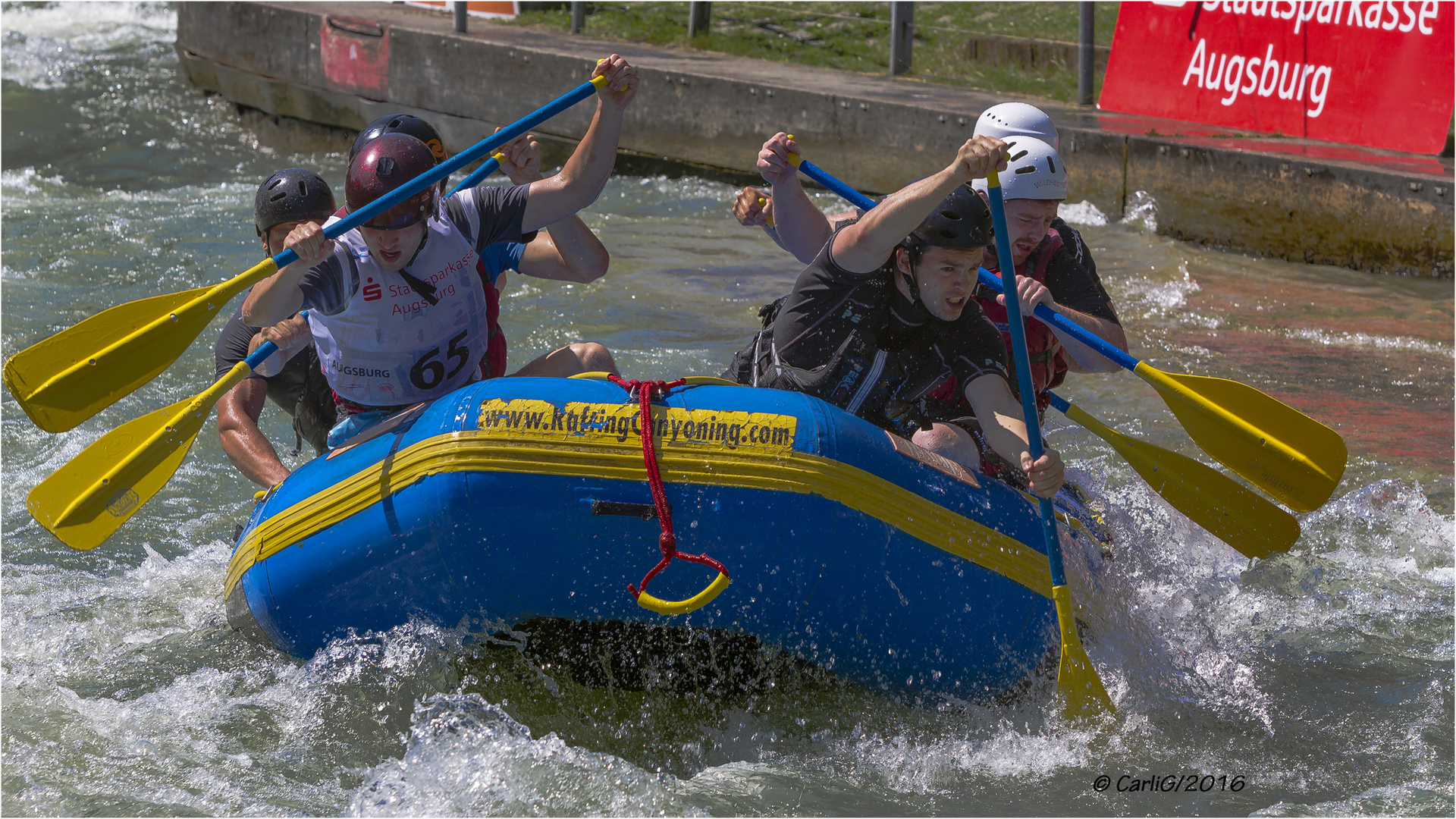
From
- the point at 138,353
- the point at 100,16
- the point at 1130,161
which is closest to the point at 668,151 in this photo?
the point at 1130,161

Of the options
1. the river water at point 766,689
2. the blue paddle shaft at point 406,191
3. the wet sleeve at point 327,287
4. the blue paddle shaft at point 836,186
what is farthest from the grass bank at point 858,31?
the wet sleeve at point 327,287

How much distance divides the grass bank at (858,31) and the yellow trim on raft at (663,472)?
7717mm

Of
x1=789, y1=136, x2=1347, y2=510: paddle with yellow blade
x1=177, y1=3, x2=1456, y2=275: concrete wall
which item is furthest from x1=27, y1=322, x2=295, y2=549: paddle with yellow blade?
x1=177, y1=3, x2=1456, y2=275: concrete wall

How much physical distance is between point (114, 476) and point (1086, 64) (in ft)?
26.0

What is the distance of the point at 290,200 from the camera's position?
4164mm

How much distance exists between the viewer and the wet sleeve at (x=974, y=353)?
3.58m

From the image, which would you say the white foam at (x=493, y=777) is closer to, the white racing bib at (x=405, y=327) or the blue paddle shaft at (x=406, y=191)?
the white racing bib at (x=405, y=327)

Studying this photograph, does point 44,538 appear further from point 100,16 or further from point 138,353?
point 100,16

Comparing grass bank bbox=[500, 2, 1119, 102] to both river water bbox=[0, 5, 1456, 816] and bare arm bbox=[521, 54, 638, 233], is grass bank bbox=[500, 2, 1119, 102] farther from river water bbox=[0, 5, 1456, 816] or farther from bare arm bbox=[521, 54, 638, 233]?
bare arm bbox=[521, 54, 638, 233]

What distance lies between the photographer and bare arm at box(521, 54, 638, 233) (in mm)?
3611

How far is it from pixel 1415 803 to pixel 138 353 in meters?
3.43

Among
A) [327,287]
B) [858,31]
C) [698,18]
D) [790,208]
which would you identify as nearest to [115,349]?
[327,287]

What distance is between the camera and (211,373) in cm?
661

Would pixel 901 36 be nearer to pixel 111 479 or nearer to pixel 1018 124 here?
pixel 1018 124
